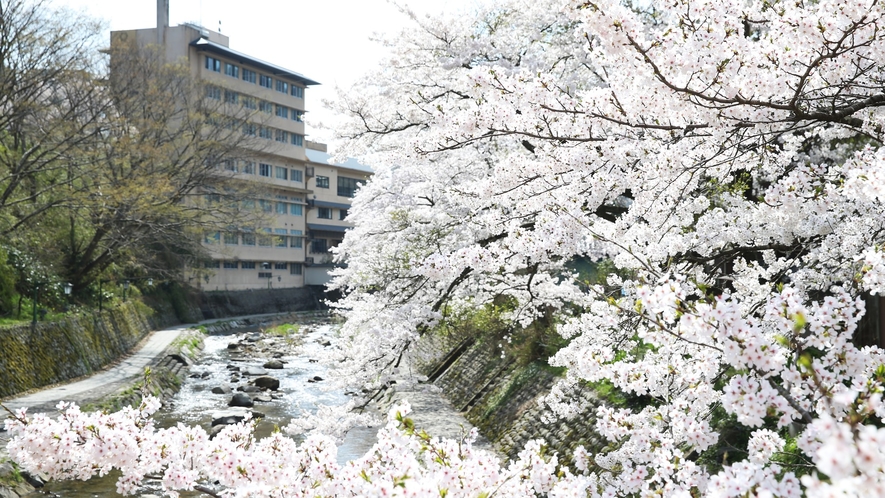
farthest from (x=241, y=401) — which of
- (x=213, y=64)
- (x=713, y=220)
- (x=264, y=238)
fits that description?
(x=213, y=64)

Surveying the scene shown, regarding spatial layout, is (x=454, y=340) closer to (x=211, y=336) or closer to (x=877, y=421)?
(x=877, y=421)

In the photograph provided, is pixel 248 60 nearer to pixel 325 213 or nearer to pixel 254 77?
pixel 254 77

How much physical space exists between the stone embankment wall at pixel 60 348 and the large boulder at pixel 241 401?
3709 mm

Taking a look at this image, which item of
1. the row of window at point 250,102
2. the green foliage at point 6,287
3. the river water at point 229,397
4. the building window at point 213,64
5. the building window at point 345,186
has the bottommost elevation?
the river water at point 229,397

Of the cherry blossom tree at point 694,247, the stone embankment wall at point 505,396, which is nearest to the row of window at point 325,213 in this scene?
the stone embankment wall at point 505,396

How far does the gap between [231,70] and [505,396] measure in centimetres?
3534

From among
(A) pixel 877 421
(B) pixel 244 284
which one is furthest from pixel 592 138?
(B) pixel 244 284

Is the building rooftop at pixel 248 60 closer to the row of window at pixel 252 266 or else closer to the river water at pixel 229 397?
the row of window at pixel 252 266

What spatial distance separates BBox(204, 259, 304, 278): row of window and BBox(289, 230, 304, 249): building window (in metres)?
1.30

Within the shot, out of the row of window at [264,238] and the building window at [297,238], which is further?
the building window at [297,238]

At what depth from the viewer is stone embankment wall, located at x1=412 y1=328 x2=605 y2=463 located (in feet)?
30.2

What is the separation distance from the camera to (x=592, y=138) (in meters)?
4.66

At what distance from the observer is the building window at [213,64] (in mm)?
40469

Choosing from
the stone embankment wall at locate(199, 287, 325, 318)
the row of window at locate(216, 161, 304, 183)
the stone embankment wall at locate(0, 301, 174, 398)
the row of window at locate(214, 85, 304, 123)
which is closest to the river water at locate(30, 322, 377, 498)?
the stone embankment wall at locate(0, 301, 174, 398)
